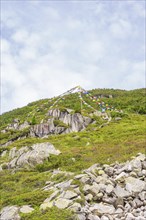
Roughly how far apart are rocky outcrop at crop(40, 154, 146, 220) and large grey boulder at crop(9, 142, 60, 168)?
22.1ft

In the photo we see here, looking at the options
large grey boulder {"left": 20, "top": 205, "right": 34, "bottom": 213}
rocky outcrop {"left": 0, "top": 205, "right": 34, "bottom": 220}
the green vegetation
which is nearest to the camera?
the green vegetation

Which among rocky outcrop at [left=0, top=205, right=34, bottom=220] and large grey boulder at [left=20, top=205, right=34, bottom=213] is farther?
large grey boulder at [left=20, top=205, right=34, bottom=213]

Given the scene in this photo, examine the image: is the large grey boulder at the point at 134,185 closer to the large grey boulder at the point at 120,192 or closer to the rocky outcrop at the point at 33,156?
the large grey boulder at the point at 120,192

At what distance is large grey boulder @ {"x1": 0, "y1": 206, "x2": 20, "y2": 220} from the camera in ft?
44.3

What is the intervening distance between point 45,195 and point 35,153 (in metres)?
9.55

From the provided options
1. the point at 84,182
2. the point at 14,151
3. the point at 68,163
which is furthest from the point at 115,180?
the point at 14,151

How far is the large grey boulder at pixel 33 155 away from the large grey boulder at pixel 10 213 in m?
8.40

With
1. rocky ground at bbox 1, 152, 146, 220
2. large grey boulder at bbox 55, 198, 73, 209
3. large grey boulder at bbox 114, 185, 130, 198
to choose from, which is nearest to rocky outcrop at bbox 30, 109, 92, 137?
rocky ground at bbox 1, 152, 146, 220

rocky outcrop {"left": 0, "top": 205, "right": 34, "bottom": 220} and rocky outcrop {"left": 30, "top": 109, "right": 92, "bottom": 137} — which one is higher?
rocky outcrop {"left": 30, "top": 109, "right": 92, "bottom": 137}

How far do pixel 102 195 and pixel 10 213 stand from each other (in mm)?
4285

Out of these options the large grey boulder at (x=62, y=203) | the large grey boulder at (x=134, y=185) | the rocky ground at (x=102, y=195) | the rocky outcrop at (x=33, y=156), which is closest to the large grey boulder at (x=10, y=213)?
the rocky ground at (x=102, y=195)

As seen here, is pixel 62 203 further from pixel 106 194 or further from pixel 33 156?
pixel 33 156

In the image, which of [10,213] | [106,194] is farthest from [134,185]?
[10,213]

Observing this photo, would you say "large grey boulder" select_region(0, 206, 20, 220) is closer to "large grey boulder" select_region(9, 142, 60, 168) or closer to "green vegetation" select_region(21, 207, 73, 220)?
"green vegetation" select_region(21, 207, 73, 220)
